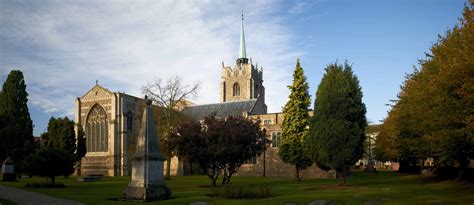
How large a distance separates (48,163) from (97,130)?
32926 millimetres

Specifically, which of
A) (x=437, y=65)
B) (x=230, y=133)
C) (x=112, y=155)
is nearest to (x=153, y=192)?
(x=230, y=133)

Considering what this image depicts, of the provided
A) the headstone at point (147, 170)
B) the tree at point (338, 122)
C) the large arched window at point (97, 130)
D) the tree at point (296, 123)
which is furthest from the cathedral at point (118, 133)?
the headstone at point (147, 170)

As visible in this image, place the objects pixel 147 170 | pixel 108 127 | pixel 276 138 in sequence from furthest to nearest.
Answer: pixel 108 127, pixel 276 138, pixel 147 170

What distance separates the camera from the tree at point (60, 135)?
5009cm

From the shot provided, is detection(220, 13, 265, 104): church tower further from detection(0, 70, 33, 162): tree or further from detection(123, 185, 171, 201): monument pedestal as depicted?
detection(123, 185, 171, 201): monument pedestal

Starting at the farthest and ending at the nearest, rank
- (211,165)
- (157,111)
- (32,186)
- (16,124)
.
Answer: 1. (157,111)
2. (16,124)
3. (211,165)
4. (32,186)

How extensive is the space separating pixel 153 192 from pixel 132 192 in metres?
1.06

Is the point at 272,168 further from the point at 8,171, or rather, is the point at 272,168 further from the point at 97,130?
the point at 8,171

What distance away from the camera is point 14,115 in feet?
154

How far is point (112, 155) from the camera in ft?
195

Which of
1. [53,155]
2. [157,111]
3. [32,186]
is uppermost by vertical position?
[157,111]

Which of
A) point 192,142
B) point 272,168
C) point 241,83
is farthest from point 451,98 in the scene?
point 241,83

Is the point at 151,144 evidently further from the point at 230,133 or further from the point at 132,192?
the point at 230,133

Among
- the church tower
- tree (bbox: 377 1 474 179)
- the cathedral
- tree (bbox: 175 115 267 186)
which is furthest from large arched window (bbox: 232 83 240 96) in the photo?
tree (bbox: 377 1 474 179)
